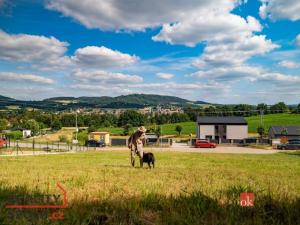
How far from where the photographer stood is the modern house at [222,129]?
3617 inches

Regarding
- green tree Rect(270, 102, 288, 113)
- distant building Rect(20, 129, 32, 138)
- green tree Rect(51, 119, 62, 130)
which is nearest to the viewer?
distant building Rect(20, 129, 32, 138)

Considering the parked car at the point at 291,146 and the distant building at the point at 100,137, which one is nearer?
the parked car at the point at 291,146

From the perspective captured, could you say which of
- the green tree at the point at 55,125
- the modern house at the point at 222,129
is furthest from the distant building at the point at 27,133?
the modern house at the point at 222,129

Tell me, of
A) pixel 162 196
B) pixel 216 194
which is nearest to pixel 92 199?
pixel 162 196

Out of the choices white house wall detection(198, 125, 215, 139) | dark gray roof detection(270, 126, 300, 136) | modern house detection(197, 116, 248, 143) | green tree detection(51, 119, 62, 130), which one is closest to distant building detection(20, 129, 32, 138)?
green tree detection(51, 119, 62, 130)

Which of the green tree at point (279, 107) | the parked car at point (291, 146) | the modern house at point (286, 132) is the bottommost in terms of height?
the parked car at point (291, 146)

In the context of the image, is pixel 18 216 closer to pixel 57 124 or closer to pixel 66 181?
pixel 66 181

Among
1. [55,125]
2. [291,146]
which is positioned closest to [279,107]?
[291,146]

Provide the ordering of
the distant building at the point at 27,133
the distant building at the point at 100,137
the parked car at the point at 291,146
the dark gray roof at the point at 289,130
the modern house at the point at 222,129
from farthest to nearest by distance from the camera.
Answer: the distant building at the point at 27,133, the modern house at the point at 222,129, the dark gray roof at the point at 289,130, the distant building at the point at 100,137, the parked car at the point at 291,146

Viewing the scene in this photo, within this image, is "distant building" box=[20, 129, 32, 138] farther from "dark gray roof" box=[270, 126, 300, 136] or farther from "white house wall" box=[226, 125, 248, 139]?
"dark gray roof" box=[270, 126, 300, 136]

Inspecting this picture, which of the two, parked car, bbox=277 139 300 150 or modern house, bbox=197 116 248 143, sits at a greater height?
modern house, bbox=197 116 248 143

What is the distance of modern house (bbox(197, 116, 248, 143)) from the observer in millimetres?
91875

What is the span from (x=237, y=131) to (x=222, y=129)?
448 centimetres

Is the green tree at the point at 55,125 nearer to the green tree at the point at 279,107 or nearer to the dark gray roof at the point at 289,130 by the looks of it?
the dark gray roof at the point at 289,130
